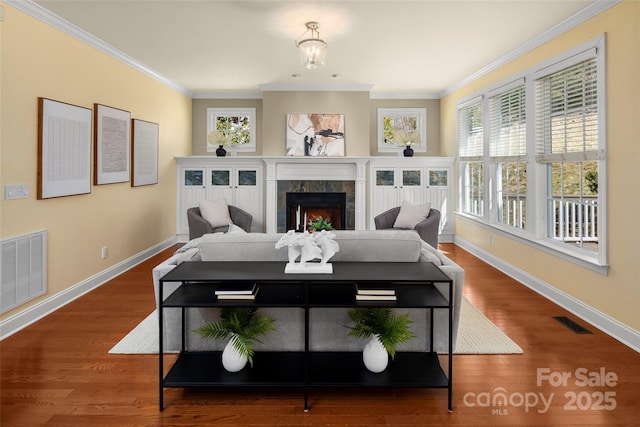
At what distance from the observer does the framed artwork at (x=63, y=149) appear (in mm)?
3594

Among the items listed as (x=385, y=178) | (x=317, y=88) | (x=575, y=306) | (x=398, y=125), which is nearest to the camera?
(x=575, y=306)

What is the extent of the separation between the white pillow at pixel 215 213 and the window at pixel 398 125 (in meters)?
3.15

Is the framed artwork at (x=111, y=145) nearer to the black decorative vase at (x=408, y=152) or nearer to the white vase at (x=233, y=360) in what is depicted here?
the white vase at (x=233, y=360)

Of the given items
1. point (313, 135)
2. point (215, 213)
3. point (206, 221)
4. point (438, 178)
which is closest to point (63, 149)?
point (206, 221)

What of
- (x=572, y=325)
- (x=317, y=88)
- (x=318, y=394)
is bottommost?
(x=318, y=394)

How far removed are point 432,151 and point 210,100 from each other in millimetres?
4214

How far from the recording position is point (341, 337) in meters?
2.62

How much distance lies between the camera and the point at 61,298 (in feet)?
12.8

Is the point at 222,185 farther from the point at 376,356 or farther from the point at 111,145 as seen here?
the point at 376,356

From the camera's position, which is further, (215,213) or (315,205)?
(315,205)

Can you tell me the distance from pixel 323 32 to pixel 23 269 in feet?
11.2

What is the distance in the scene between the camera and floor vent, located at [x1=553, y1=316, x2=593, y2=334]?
333cm

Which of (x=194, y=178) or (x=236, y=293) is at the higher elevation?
(x=194, y=178)

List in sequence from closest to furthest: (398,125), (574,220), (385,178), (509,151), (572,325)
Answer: (572,325)
(574,220)
(509,151)
(385,178)
(398,125)
